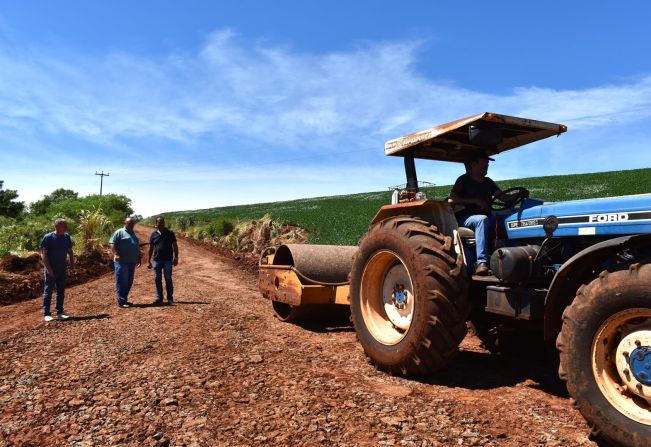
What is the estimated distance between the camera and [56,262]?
297 inches

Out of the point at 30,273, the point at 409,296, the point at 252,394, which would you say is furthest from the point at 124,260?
the point at 409,296

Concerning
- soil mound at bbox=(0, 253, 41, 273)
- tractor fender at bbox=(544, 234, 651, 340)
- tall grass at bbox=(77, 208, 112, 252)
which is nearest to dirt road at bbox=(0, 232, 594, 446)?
tractor fender at bbox=(544, 234, 651, 340)

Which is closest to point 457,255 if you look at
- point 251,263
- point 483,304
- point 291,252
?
point 483,304

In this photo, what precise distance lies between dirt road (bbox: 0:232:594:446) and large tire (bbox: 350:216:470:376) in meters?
0.25

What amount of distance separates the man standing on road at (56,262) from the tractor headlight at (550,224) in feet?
22.0

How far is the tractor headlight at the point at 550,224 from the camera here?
367 cm

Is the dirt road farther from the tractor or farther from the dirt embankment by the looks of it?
the dirt embankment

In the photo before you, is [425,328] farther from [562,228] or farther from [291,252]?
[291,252]

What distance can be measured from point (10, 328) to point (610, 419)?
7.14m

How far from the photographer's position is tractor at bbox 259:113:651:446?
278cm

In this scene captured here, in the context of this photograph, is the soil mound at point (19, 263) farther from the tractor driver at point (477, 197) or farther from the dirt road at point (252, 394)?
the tractor driver at point (477, 197)

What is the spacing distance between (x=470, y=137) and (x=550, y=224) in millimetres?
981

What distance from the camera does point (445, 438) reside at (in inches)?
117

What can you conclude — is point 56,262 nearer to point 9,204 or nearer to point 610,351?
point 610,351
